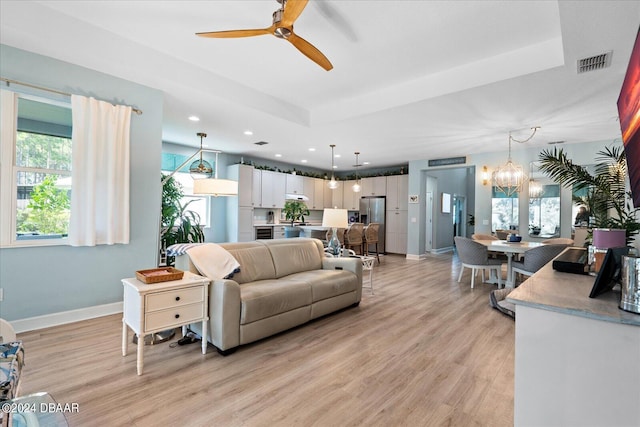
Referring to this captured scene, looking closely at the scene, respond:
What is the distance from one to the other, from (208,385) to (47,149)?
291cm

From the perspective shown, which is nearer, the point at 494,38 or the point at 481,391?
the point at 481,391

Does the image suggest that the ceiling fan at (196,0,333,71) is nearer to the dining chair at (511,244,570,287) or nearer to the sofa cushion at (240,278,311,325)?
the sofa cushion at (240,278,311,325)

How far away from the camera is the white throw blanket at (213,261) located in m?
2.73

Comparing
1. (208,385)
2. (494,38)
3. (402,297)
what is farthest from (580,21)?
(208,385)

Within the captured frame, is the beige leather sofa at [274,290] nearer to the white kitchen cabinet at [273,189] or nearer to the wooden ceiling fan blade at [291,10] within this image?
the wooden ceiling fan blade at [291,10]

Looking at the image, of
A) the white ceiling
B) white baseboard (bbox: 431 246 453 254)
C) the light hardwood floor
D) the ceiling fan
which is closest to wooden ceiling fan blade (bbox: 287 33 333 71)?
the ceiling fan

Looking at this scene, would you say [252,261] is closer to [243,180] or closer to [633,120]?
[633,120]

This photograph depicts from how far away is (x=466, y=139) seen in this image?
18.4 ft

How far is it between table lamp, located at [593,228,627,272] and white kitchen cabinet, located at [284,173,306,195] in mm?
7122

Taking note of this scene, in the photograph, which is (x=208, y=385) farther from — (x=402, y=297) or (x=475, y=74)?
(x=475, y=74)

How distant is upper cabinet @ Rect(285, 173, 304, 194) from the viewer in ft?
27.4

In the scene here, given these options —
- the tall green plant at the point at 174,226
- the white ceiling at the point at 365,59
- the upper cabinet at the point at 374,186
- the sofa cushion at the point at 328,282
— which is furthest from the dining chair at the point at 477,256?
the upper cabinet at the point at 374,186

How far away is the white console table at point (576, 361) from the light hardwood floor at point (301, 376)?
2.16 ft

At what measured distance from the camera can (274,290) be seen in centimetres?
281
